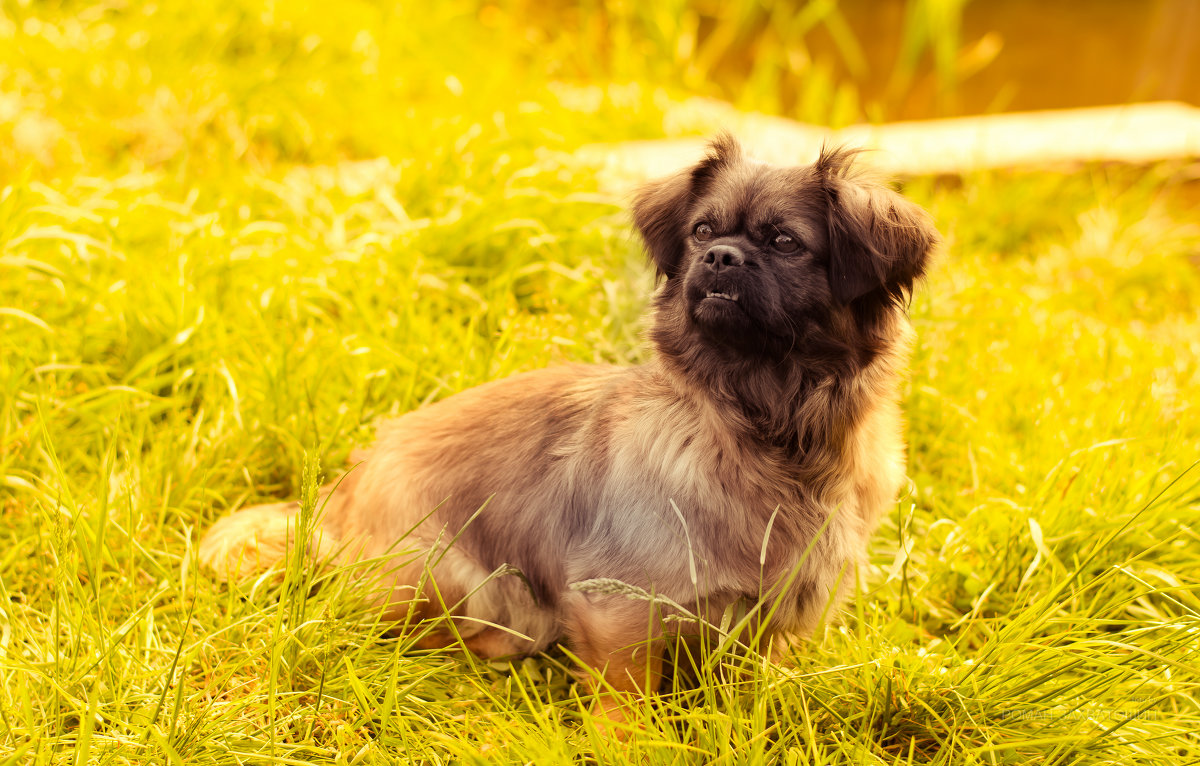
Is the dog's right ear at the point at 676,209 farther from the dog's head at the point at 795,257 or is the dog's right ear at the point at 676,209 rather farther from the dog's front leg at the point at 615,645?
the dog's front leg at the point at 615,645

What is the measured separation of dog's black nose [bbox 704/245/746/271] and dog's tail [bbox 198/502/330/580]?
1.35 m

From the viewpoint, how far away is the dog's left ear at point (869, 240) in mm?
2059

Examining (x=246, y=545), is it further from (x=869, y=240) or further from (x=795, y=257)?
(x=869, y=240)

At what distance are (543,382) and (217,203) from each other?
9.25 feet

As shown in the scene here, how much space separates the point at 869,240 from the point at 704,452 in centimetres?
65

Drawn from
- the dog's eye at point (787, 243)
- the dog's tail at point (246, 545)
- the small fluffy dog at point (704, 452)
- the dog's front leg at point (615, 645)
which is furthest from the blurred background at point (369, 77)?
the dog's front leg at point (615, 645)

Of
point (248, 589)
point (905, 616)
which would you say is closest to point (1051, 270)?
point (905, 616)

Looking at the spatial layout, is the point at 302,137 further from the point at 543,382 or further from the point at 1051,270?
the point at 1051,270

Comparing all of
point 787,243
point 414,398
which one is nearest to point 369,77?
point 414,398

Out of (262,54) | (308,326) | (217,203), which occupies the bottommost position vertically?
(308,326)

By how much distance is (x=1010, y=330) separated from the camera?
3883mm

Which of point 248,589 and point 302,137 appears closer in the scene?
point 248,589

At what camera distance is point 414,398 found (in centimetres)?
317

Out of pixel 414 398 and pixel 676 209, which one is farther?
pixel 414 398
